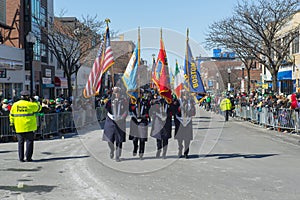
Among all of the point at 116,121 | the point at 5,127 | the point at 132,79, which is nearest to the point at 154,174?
the point at 116,121

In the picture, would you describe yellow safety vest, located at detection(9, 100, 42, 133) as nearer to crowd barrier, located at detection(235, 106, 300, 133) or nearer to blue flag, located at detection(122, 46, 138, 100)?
blue flag, located at detection(122, 46, 138, 100)

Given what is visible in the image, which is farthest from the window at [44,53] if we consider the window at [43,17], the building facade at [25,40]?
the window at [43,17]

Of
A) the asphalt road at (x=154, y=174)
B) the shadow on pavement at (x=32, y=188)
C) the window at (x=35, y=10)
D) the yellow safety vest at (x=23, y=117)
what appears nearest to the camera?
the asphalt road at (x=154, y=174)

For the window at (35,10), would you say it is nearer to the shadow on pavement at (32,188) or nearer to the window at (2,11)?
the window at (2,11)

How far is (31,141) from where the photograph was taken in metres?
10.8

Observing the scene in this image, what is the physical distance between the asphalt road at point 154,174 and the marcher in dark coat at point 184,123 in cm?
52

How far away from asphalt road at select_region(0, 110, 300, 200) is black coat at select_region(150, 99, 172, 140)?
0.68 m

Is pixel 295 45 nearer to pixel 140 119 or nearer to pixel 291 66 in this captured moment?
pixel 291 66

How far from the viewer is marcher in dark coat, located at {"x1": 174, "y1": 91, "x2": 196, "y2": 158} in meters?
11.2

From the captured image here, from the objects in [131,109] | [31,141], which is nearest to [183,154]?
[131,109]

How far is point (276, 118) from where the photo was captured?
19266 mm

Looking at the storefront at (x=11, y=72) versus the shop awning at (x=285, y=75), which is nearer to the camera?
the storefront at (x=11, y=72)

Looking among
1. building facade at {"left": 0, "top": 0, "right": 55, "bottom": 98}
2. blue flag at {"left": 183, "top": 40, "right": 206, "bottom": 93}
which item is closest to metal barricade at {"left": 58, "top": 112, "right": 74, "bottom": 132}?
blue flag at {"left": 183, "top": 40, "right": 206, "bottom": 93}

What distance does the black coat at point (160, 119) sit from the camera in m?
11.1
